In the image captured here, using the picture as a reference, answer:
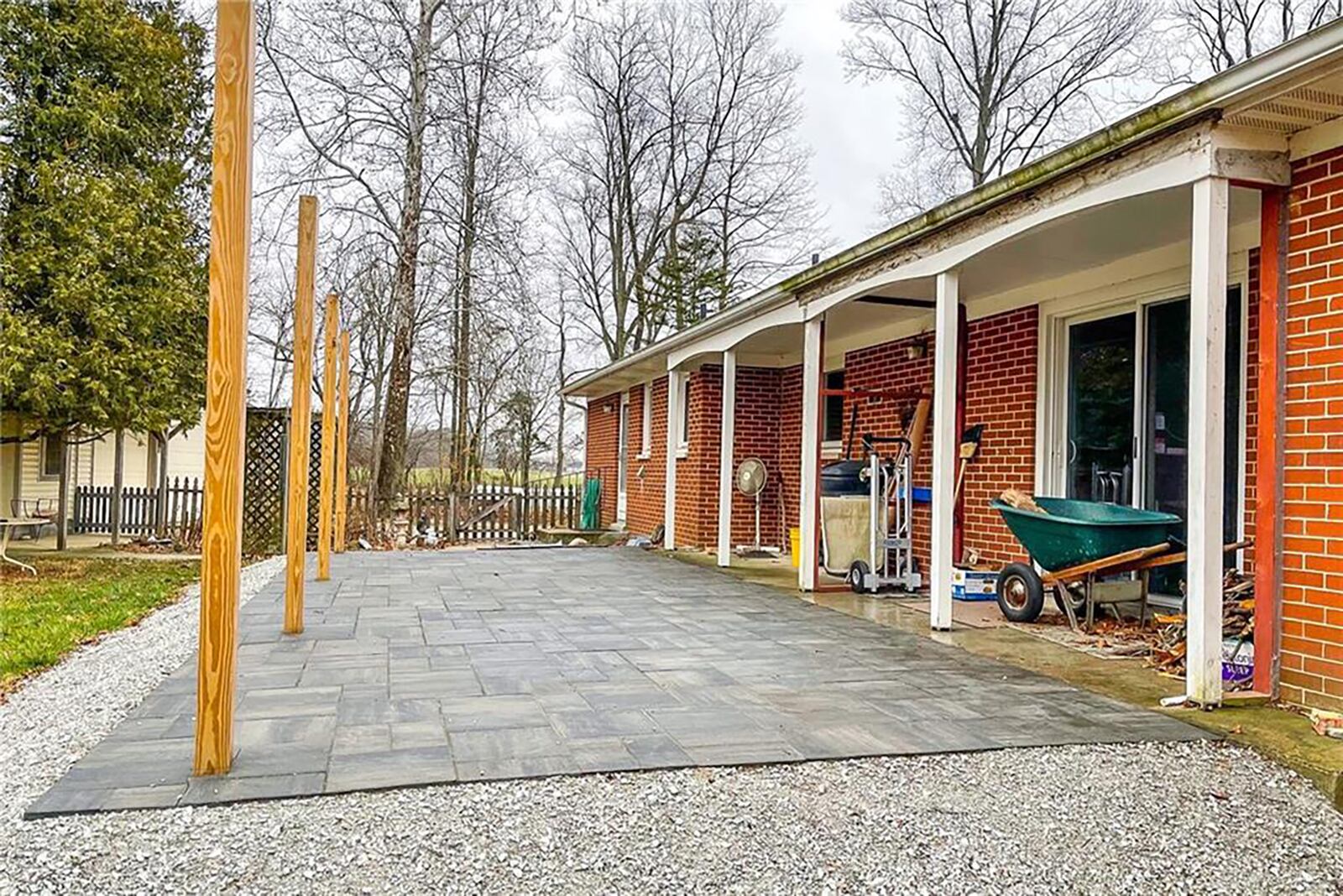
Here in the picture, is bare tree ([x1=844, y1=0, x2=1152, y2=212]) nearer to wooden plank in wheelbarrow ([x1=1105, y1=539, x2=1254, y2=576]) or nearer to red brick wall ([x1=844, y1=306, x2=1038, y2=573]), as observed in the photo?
red brick wall ([x1=844, y1=306, x2=1038, y2=573])

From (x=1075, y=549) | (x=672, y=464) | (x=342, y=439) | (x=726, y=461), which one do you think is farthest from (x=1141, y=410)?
(x=342, y=439)

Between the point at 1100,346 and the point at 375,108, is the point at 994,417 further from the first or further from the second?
the point at 375,108

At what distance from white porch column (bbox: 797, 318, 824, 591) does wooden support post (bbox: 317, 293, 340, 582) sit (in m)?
3.46

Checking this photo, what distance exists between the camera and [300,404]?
495cm

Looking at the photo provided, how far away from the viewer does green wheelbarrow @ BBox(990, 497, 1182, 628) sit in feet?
16.2

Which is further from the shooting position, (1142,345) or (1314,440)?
(1142,345)

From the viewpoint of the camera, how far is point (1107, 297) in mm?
6055

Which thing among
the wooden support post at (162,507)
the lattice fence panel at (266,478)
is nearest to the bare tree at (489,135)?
the lattice fence panel at (266,478)

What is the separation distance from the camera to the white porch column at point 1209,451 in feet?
11.7

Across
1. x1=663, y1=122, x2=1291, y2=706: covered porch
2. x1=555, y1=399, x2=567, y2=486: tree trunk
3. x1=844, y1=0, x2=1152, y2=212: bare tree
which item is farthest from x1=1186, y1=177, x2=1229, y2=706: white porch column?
x1=555, y1=399, x2=567, y2=486: tree trunk

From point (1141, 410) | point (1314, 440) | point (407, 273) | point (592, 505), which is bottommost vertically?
point (592, 505)

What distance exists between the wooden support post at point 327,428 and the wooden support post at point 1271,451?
521 cm

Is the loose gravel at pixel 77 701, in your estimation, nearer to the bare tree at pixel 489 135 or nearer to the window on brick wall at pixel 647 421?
the window on brick wall at pixel 647 421

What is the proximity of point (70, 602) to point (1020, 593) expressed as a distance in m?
7.32
